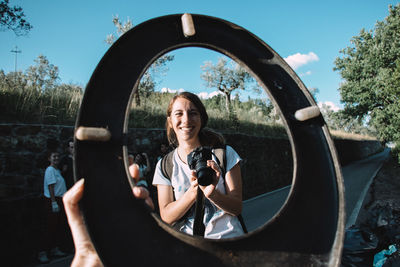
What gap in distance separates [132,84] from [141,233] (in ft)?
1.65

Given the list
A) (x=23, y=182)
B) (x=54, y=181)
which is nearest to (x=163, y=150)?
(x=54, y=181)

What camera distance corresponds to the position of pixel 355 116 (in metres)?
21.0

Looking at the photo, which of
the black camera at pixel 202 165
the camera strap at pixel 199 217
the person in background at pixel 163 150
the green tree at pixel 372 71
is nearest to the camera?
the black camera at pixel 202 165

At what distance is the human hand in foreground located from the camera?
0.73 meters

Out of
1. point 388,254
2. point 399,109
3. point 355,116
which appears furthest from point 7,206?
point 355,116

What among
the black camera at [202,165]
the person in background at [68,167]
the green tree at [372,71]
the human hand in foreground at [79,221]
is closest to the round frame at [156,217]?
the human hand in foreground at [79,221]

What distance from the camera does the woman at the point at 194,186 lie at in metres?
1.20

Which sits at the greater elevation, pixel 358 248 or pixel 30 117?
pixel 30 117

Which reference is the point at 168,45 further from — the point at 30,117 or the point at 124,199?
the point at 30,117

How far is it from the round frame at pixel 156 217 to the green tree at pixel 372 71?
18481 millimetres

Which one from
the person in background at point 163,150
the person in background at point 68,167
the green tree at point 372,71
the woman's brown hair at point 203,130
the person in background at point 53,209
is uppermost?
the green tree at point 372,71

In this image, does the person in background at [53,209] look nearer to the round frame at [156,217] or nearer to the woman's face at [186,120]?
the woman's face at [186,120]

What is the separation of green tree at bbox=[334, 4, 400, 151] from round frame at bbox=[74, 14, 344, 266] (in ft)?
60.6

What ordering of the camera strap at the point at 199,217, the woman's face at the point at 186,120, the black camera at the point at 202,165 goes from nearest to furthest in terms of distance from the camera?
the black camera at the point at 202,165
the camera strap at the point at 199,217
the woman's face at the point at 186,120
